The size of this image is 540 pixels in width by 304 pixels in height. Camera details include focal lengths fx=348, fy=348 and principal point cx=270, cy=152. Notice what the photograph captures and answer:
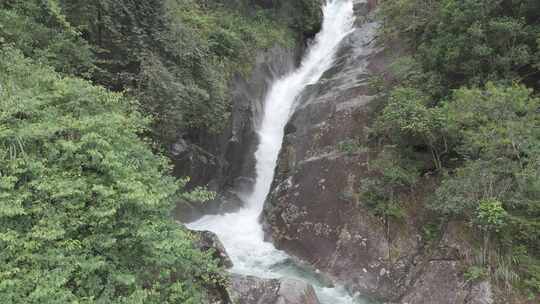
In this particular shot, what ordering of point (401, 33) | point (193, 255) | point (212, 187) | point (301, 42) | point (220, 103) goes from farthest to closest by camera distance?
point (301, 42) < point (401, 33) < point (212, 187) < point (220, 103) < point (193, 255)

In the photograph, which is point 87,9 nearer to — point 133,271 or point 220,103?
point 220,103

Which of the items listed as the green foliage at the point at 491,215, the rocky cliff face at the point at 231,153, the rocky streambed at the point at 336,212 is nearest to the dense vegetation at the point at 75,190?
the rocky streambed at the point at 336,212

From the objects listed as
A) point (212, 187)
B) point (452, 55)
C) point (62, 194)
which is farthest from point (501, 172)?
point (212, 187)

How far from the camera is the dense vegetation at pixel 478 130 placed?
7.31 m

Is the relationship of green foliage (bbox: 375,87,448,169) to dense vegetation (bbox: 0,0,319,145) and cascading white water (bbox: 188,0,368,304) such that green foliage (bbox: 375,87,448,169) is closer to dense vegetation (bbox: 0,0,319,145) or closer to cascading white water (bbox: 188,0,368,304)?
cascading white water (bbox: 188,0,368,304)

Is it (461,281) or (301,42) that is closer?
(461,281)

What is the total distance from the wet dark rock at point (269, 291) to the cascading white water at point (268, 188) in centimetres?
142

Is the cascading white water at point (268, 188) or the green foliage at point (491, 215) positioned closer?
the green foliage at point (491, 215)

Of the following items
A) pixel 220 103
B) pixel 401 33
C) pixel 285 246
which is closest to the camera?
pixel 285 246

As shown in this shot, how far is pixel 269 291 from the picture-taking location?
7.24 m

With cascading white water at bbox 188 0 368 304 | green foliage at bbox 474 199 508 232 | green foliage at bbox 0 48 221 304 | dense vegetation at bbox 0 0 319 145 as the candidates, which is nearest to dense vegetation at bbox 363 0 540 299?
green foliage at bbox 474 199 508 232

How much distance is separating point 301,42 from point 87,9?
606 inches

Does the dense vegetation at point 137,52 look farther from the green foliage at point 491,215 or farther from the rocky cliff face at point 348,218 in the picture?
the green foliage at point 491,215

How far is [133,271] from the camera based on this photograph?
201 inches
